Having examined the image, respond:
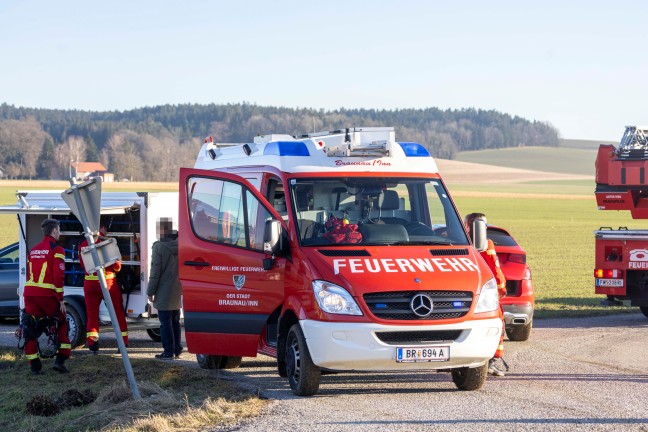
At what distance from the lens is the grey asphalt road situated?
862cm

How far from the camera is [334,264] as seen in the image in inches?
381

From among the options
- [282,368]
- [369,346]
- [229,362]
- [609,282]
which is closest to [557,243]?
[609,282]

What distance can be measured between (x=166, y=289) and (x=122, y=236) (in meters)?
1.91

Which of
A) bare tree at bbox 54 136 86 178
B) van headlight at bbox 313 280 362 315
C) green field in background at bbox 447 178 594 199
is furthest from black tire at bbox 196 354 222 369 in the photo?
bare tree at bbox 54 136 86 178

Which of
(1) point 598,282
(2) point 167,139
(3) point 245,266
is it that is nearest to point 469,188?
(2) point 167,139

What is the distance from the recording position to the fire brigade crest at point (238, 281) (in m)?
10.8

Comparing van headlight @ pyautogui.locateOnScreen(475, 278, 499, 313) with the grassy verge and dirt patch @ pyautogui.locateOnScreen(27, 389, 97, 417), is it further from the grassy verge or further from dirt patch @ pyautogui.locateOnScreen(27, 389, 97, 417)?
dirt patch @ pyautogui.locateOnScreen(27, 389, 97, 417)

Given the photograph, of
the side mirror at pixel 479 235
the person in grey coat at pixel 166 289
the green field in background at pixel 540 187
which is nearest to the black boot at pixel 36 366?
the person in grey coat at pixel 166 289

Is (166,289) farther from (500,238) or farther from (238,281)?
(500,238)

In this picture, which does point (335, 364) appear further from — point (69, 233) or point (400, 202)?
point (69, 233)

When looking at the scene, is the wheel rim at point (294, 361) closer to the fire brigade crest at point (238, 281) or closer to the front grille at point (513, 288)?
the fire brigade crest at point (238, 281)

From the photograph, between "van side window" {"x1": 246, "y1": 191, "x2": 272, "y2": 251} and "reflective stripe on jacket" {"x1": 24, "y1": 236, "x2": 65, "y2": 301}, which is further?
"reflective stripe on jacket" {"x1": 24, "y1": 236, "x2": 65, "y2": 301}

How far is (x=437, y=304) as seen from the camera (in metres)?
9.65

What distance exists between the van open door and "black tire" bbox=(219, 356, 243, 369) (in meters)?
1.02
